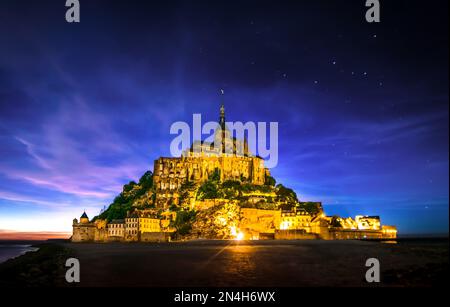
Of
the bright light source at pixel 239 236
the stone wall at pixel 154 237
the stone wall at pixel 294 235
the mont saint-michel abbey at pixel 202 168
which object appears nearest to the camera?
the stone wall at pixel 294 235

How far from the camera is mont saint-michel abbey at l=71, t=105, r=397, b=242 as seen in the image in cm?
9169

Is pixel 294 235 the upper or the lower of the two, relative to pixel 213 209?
lower

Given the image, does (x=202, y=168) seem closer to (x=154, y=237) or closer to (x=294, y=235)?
(x=154, y=237)

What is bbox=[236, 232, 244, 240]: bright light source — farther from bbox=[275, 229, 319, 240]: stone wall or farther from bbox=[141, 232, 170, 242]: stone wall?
bbox=[141, 232, 170, 242]: stone wall

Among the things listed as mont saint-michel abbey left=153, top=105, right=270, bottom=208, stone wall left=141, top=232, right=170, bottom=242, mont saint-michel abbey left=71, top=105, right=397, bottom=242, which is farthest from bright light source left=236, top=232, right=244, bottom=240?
mont saint-michel abbey left=153, top=105, right=270, bottom=208

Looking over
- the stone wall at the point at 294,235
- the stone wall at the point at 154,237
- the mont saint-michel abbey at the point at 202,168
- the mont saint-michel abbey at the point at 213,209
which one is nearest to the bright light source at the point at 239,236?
the mont saint-michel abbey at the point at 213,209

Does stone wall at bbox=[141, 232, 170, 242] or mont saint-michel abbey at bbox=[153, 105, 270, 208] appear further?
mont saint-michel abbey at bbox=[153, 105, 270, 208]

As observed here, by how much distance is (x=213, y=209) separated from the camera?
9881cm

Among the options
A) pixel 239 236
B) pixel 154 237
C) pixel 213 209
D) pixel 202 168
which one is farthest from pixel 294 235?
pixel 202 168

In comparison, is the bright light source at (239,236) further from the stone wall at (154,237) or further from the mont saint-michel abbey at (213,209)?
the stone wall at (154,237)

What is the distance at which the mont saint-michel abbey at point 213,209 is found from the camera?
9169 centimetres
